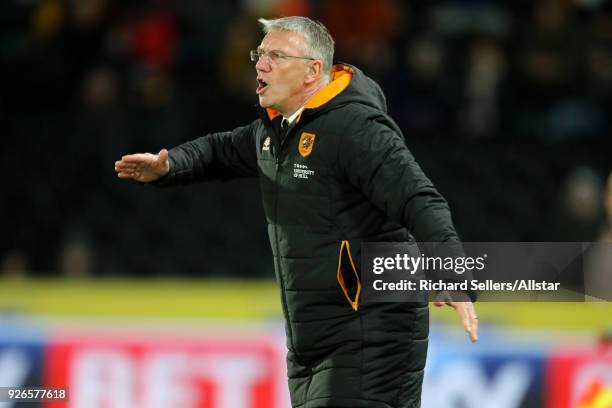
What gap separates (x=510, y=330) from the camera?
277 inches

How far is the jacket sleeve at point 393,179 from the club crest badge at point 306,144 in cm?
12

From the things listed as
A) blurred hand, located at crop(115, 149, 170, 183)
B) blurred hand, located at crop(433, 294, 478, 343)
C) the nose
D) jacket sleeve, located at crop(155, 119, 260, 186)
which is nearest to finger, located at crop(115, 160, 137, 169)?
blurred hand, located at crop(115, 149, 170, 183)

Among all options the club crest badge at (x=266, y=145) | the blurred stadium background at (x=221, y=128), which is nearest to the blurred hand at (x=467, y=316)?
the club crest badge at (x=266, y=145)

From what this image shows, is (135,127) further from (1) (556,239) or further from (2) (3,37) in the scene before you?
(1) (556,239)

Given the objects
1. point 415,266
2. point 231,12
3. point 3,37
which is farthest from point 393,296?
point 3,37

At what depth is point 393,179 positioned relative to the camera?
157 inches

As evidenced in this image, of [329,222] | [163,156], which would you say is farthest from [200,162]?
[329,222]

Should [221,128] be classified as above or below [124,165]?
above

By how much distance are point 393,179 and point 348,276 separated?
384 millimetres

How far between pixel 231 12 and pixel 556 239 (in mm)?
3145

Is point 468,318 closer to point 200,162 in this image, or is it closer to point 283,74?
point 283,74

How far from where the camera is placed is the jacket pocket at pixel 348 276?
4164 millimetres

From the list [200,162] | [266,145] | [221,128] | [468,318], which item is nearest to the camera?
[468,318]

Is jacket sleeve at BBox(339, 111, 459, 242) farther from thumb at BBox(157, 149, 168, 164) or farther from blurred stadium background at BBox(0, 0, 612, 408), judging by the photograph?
blurred stadium background at BBox(0, 0, 612, 408)
